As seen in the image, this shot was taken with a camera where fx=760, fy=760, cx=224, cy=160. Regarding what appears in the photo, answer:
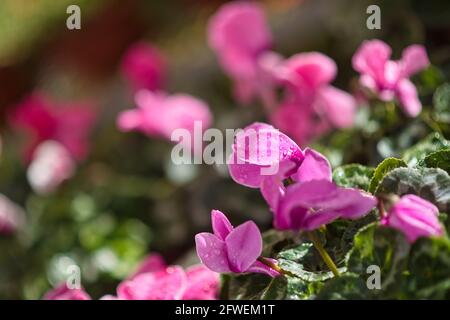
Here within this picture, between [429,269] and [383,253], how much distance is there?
33 mm

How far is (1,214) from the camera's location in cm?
126

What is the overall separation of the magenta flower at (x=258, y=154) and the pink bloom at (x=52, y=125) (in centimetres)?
95

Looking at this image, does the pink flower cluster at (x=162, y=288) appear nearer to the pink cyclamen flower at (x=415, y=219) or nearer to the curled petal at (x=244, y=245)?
the curled petal at (x=244, y=245)

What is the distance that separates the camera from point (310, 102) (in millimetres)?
1004

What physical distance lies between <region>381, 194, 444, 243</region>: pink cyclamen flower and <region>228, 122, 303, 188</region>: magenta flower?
86 millimetres

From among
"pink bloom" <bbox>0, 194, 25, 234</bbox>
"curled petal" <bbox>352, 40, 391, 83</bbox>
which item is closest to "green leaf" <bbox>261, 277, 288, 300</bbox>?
"curled petal" <bbox>352, 40, 391, 83</bbox>

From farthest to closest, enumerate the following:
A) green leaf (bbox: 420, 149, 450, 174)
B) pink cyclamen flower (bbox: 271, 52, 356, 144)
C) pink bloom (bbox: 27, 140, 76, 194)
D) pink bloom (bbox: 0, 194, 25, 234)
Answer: pink bloom (bbox: 27, 140, 76, 194), pink bloom (bbox: 0, 194, 25, 234), pink cyclamen flower (bbox: 271, 52, 356, 144), green leaf (bbox: 420, 149, 450, 174)

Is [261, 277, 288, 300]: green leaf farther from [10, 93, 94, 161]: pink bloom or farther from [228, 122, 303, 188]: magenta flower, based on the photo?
[10, 93, 94, 161]: pink bloom

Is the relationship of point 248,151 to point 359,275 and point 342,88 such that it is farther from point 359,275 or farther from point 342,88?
point 342,88

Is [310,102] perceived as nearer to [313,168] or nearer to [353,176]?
[353,176]

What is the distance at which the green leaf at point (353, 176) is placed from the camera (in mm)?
646

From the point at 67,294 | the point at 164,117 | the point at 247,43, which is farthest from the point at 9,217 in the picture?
the point at 67,294

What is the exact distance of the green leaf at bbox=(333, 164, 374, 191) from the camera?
0.65m

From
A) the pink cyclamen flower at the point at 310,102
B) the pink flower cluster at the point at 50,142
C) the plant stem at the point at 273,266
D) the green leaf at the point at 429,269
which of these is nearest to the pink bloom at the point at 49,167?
the pink flower cluster at the point at 50,142
